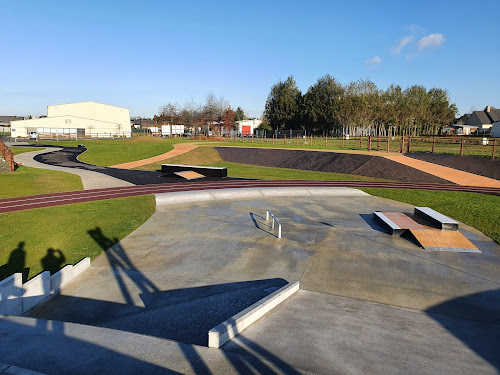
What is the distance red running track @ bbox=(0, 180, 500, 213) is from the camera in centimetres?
1488

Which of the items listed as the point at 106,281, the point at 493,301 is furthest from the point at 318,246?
the point at 106,281

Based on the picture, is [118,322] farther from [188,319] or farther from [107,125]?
[107,125]

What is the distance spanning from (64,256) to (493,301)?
392 inches

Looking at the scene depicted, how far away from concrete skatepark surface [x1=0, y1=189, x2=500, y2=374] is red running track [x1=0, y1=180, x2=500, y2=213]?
18.2 ft

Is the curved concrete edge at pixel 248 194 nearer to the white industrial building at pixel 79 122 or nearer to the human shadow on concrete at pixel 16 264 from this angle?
the human shadow on concrete at pixel 16 264

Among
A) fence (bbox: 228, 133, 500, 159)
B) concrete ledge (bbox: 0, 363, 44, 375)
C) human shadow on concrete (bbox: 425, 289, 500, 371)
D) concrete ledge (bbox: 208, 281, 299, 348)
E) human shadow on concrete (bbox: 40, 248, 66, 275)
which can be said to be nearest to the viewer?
concrete ledge (bbox: 0, 363, 44, 375)

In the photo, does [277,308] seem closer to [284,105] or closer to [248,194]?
[248,194]

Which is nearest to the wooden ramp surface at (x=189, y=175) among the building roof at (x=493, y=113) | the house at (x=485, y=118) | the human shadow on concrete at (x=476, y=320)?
the human shadow on concrete at (x=476, y=320)

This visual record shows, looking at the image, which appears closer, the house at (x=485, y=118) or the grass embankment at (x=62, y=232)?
the grass embankment at (x=62, y=232)

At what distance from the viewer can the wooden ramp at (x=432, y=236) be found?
32.0ft

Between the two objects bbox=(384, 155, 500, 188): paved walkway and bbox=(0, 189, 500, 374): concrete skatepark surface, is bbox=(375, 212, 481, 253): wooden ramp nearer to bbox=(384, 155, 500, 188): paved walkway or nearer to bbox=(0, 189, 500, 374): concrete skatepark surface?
bbox=(0, 189, 500, 374): concrete skatepark surface

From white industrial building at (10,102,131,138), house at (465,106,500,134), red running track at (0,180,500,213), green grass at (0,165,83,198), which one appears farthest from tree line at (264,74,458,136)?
green grass at (0,165,83,198)

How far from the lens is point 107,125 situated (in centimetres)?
8731

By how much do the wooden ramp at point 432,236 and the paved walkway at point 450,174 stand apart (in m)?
12.4
